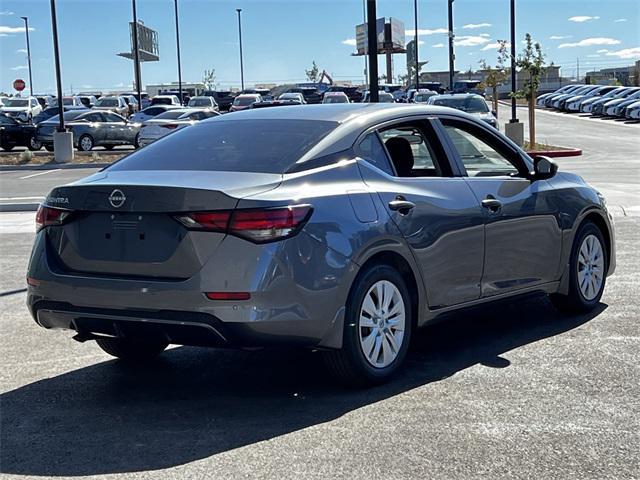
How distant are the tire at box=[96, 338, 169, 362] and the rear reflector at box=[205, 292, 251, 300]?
1386 millimetres

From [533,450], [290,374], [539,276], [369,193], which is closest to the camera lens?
[533,450]

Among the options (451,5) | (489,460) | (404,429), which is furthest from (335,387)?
(451,5)

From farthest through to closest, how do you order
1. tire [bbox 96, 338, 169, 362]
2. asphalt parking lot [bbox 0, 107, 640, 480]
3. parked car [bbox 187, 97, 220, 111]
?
parked car [bbox 187, 97, 220, 111]
tire [bbox 96, 338, 169, 362]
asphalt parking lot [bbox 0, 107, 640, 480]

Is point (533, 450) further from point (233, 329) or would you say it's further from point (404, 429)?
point (233, 329)

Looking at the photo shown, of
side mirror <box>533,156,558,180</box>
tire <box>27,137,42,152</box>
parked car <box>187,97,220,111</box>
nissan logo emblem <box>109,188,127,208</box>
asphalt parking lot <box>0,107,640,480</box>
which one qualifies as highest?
parked car <box>187,97,220,111</box>

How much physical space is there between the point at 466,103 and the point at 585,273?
22139mm

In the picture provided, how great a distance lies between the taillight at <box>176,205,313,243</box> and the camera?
→ 4895 mm

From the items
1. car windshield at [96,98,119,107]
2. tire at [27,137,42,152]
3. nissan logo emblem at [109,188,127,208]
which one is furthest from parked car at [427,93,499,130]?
car windshield at [96,98,119,107]

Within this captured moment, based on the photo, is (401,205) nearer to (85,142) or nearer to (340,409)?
(340,409)

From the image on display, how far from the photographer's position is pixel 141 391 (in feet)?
18.5

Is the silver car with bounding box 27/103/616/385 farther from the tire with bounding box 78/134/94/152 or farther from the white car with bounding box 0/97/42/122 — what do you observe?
the white car with bounding box 0/97/42/122

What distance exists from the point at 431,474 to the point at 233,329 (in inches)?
51.9

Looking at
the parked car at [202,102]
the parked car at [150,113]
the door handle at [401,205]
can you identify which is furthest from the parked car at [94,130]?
the door handle at [401,205]

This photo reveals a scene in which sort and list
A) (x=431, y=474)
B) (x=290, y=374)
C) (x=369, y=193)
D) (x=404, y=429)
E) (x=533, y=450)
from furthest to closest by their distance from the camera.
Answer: (x=290, y=374)
(x=369, y=193)
(x=404, y=429)
(x=533, y=450)
(x=431, y=474)
